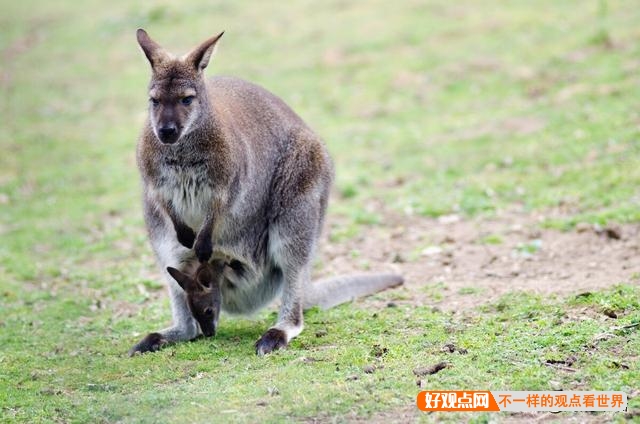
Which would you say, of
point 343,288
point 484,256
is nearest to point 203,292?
point 343,288

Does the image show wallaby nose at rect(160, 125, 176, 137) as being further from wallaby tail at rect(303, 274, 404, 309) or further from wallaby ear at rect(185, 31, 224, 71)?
wallaby tail at rect(303, 274, 404, 309)

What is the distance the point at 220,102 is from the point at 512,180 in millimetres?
3973

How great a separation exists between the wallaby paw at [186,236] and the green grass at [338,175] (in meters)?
0.59

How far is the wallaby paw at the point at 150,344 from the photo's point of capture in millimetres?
5590

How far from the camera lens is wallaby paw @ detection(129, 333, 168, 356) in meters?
5.59

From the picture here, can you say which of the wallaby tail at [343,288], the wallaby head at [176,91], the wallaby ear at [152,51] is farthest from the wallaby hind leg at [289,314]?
the wallaby ear at [152,51]

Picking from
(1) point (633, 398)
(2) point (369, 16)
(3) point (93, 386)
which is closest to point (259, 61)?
(2) point (369, 16)

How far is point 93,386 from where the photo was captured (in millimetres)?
4984

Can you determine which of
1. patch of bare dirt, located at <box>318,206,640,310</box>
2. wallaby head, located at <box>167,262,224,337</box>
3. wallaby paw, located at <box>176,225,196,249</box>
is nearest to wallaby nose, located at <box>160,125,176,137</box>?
wallaby paw, located at <box>176,225,196,249</box>

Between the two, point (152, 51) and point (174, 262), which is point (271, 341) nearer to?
point (174, 262)

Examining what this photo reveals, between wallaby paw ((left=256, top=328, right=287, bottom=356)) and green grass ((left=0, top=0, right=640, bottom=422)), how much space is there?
12 centimetres

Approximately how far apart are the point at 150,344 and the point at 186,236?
653 mm

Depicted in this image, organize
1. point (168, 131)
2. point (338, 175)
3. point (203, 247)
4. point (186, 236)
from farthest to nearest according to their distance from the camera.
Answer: point (338, 175) → point (186, 236) → point (203, 247) → point (168, 131)

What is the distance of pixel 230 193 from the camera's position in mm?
5531
